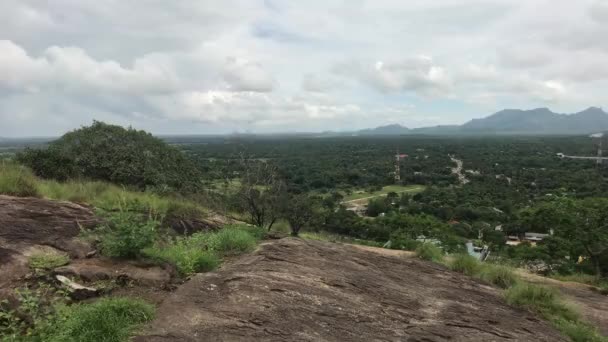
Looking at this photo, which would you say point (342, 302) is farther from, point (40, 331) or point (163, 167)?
point (163, 167)

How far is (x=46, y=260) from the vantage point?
5.63 metres

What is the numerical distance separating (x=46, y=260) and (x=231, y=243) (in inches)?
119

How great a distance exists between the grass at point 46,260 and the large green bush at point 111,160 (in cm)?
766

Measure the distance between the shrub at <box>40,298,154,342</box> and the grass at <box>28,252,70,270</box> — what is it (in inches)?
47.6

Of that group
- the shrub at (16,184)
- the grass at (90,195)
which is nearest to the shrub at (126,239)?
→ the grass at (90,195)

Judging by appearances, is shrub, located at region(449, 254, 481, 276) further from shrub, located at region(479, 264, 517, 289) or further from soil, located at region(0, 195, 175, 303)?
soil, located at region(0, 195, 175, 303)

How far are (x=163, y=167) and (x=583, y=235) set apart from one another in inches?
617

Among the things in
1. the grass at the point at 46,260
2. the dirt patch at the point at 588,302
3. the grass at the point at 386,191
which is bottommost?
the grass at the point at 386,191

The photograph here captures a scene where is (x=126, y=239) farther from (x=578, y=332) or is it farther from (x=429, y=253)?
(x=429, y=253)

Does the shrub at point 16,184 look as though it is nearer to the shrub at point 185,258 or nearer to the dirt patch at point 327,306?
the shrub at point 185,258

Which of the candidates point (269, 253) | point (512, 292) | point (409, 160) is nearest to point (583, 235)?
point (512, 292)

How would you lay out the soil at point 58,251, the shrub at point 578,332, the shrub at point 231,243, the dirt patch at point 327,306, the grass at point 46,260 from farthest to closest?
the shrub at point 231,243
the shrub at point 578,332
the grass at point 46,260
the soil at point 58,251
the dirt patch at point 327,306

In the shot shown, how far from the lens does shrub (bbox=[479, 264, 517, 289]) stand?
8695 millimetres

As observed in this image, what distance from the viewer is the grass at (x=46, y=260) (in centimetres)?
552
